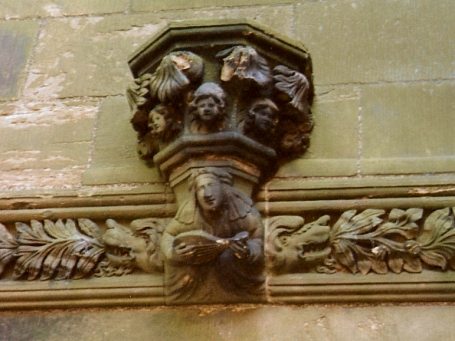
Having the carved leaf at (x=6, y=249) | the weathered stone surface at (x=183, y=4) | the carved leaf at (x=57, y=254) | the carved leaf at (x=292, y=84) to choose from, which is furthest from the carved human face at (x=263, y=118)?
the carved leaf at (x=6, y=249)

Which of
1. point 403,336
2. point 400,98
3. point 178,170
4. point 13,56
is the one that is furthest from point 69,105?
point 403,336

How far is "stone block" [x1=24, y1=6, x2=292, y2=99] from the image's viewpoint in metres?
3.66

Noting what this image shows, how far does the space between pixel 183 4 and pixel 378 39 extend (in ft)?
2.70

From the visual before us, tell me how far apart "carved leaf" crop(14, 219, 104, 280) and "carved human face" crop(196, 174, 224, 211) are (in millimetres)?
412

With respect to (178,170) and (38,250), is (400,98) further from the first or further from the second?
(38,250)

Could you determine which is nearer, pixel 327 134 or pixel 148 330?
pixel 148 330

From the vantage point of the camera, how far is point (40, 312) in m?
3.08

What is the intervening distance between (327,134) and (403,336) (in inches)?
32.9

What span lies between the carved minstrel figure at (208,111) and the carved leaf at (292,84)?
227mm

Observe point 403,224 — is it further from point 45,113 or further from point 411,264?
point 45,113

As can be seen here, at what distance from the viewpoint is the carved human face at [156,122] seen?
3.17 meters

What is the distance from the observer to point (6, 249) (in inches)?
124

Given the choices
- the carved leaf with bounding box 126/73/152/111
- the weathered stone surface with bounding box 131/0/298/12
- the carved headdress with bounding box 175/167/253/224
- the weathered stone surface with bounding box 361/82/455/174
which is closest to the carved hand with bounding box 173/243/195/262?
the carved headdress with bounding box 175/167/253/224

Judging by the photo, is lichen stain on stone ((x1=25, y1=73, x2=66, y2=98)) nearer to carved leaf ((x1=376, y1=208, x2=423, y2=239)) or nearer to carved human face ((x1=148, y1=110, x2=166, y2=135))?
carved human face ((x1=148, y1=110, x2=166, y2=135))
